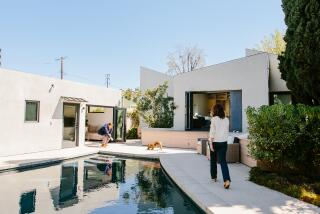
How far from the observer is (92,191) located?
24.6 ft

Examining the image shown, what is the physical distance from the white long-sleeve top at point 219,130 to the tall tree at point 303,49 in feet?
8.26

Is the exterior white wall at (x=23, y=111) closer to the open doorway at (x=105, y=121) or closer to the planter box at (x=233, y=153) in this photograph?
the open doorway at (x=105, y=121)

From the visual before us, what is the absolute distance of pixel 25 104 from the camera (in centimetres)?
1356

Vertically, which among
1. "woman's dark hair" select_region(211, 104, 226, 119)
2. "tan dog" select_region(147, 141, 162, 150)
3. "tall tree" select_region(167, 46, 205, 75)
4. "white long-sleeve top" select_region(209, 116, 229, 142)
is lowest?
"tan dog" select_region(147, 141, 162, 150)

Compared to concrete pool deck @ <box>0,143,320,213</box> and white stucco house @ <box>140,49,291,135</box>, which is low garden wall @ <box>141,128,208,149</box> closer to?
white stucco house @ <box>140,49,291,135</box>

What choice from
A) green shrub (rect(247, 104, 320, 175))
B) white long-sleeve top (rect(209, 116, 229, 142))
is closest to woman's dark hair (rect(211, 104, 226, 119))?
white long-sleeve top (rect(209, 116, 229, 142))

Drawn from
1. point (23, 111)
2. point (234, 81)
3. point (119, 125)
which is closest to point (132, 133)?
point (119, 125)

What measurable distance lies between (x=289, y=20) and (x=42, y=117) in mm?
11215

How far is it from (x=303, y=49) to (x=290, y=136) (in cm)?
217

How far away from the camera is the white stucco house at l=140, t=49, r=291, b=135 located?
1552cm

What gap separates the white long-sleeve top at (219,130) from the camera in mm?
7062

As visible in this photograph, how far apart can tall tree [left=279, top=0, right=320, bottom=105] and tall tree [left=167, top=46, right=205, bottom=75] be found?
1463 inches

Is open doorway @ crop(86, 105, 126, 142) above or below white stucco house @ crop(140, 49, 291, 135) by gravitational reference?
below

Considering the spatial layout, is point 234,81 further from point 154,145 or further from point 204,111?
point 204,111
